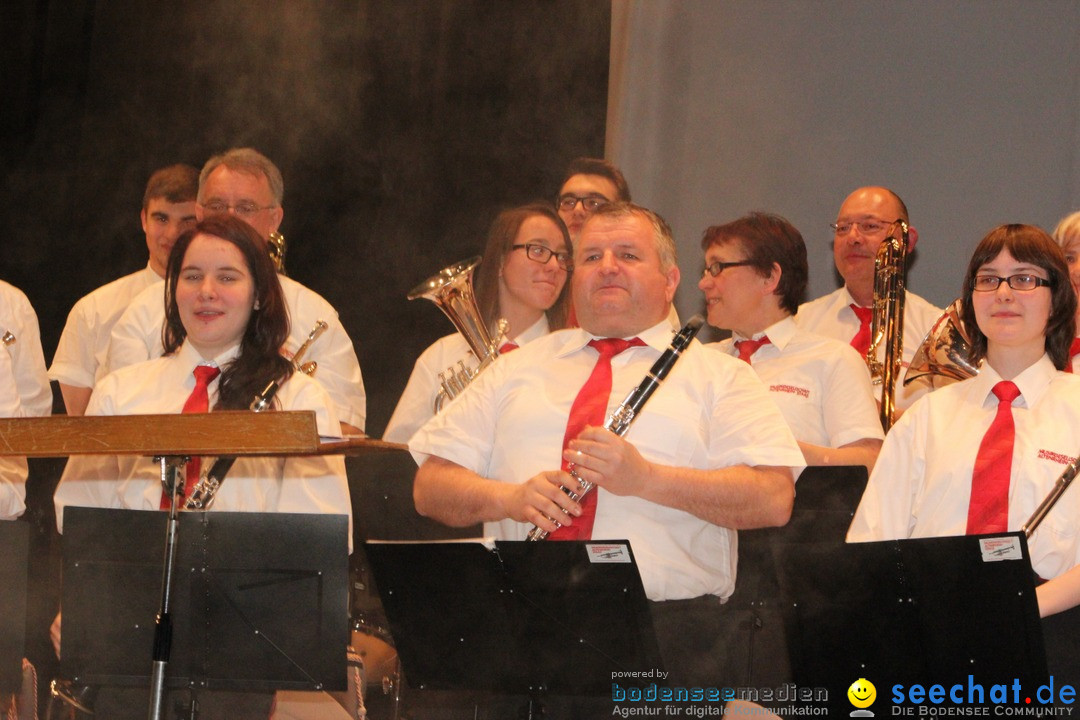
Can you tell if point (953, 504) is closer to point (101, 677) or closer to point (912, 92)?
point (101, 677)

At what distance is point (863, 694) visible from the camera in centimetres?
235

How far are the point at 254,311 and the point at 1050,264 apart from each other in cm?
191

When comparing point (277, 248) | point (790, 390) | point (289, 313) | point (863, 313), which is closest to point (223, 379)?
point (289, 313)

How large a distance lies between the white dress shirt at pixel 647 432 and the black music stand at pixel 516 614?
37 centimetres

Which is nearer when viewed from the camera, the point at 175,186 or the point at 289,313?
the point at 289,313

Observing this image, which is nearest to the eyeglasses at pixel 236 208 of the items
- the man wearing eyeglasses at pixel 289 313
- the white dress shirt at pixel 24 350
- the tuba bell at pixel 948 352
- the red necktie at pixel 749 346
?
the man wearing eyeglasses at pixel 289 313

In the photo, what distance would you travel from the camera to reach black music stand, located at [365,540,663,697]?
2396 mm

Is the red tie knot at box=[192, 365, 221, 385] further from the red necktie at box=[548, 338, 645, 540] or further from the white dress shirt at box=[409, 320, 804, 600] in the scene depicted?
the red necktie at box=[548, 338, 645, 540]

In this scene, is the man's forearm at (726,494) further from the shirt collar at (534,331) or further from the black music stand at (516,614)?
the shirt collar at (534,331)

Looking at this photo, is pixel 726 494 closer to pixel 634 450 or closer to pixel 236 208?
pixel 634 450

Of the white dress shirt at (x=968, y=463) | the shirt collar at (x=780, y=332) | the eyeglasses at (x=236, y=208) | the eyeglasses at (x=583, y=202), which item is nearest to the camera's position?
the white dress shirt at (x=968, y=463)

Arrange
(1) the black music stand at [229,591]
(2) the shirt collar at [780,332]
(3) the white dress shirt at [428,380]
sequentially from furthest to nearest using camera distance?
(3) the white dress shirt at [428,380] → (2) the shirt collar at [780,332] → (1) the black music stand at [229,591]

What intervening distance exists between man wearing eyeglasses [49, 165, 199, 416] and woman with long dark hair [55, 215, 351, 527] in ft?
3.88

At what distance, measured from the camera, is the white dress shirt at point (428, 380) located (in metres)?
4.09
